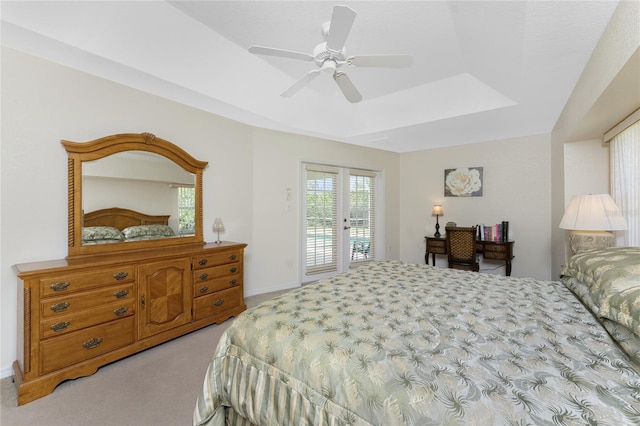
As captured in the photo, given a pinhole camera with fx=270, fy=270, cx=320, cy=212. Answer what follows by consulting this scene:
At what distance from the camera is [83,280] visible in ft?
6.56

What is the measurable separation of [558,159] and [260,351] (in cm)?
415

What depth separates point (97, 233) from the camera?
2414 mm

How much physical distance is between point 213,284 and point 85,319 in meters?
1.06

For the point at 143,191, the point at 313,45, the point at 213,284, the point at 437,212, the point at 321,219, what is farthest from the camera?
the point at 437,212

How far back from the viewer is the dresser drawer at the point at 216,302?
2746 mm

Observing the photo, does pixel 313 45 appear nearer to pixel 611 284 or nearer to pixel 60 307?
pixel 611 284

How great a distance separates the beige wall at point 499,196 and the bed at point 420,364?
297 centimetres

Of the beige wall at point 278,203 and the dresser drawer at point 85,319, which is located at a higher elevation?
the beige wall at point 278,203

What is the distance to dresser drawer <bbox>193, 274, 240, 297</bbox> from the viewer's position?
108 inches

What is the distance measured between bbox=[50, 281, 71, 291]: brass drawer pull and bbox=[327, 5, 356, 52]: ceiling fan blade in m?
2.46

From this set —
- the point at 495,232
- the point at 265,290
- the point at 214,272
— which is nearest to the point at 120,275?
the point at 214,272

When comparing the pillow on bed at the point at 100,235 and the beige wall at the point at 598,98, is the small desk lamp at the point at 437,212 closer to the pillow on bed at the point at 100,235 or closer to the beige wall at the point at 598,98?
the beige wall at the point at 598,98

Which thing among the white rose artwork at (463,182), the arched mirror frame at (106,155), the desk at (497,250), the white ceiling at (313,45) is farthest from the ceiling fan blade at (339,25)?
the white rose artwork at (463,182)

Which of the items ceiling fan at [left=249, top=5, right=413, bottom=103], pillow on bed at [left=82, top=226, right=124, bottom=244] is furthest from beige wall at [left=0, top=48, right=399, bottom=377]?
ceiling fan at [left=249, top=5, right=413, bottom=103]
